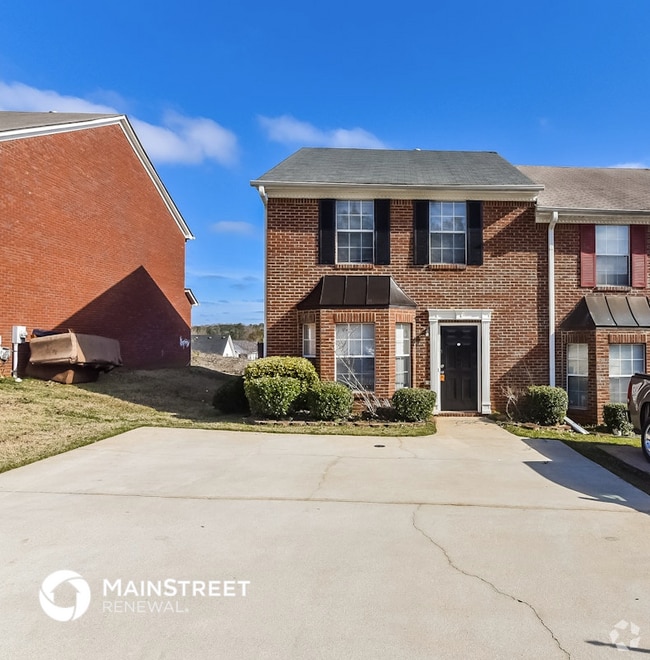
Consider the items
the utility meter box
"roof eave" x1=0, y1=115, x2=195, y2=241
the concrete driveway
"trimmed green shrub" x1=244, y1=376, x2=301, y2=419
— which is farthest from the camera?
"roof eave" x1=0, y1=115, x2=195, y2=241

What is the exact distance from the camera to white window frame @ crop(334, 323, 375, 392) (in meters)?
12.3

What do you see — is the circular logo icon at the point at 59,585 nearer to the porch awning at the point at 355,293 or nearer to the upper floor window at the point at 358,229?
the porch awning at the point at 355,293

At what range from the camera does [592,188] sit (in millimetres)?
14367

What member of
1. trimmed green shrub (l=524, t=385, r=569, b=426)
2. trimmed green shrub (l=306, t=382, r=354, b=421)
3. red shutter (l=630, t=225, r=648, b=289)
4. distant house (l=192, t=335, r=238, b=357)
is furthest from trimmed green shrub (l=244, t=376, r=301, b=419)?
distant house (l=192, t=335, r=238, b=357)

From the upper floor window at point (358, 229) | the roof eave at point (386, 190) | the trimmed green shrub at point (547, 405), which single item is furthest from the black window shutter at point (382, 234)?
the trimmed green shrub at point (547, 405)

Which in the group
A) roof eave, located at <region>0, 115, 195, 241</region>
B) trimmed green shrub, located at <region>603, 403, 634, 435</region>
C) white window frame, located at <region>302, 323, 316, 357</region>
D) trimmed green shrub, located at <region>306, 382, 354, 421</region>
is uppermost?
roof eave, located at <region>0, 115, 195, 241</region>

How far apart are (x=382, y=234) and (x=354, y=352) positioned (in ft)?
9.93

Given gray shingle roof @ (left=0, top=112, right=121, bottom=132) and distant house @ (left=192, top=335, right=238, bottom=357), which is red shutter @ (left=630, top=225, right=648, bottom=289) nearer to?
gray shingle roof @ (left=0, top=112, right=121, bottom=132)

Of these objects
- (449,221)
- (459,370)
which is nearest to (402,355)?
(459,370)

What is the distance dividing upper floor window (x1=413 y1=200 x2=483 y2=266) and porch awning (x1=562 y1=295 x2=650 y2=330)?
2.66m

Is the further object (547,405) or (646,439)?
(547,405)

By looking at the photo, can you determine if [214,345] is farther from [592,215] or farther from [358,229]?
[592,215]

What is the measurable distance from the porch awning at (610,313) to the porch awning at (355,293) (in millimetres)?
3944

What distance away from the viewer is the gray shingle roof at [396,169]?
12.8m
